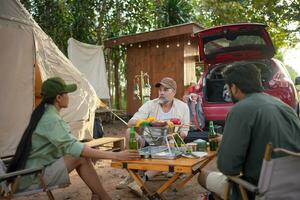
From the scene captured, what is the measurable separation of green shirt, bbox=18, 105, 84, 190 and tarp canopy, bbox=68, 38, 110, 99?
8197 mm

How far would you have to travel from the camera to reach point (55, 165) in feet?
11.0

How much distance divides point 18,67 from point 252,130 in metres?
4.59

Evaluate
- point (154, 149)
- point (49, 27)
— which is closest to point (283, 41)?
point (49, 27)

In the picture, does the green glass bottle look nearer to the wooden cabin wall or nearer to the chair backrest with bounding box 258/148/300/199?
the chair backrest with bounding box 258/148/300/199

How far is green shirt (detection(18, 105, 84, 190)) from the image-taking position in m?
3.21

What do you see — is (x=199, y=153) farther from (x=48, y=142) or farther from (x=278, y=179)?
(x=48, y=142)

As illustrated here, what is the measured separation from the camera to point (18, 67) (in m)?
5.86

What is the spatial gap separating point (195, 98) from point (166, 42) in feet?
17.3

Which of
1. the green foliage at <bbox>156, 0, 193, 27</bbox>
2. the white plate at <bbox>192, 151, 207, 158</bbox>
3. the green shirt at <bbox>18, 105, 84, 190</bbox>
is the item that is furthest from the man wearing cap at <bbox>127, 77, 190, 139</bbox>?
the green foliage at <bbox>156, 0, 193, 27</bbox>

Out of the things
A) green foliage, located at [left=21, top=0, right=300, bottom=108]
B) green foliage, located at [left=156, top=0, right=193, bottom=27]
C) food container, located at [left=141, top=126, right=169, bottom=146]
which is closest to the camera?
food container, located at [left=141, top=126, right=169, bottom=146]

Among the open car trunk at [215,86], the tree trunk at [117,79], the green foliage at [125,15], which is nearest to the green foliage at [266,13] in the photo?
the green foliage at [125,15]

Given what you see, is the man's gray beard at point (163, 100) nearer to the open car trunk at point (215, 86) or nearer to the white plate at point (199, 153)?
the white plate at point (199, 153)

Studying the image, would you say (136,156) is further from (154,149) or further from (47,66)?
(47,66)

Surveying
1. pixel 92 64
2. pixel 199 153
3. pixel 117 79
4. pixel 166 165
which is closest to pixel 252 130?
pixel 166 165
